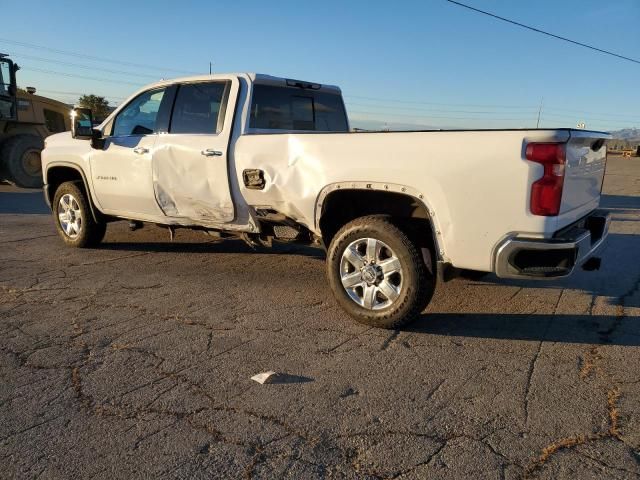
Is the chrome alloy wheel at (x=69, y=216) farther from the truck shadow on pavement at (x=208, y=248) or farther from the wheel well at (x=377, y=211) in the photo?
the wheel well at (x=377, y=211)

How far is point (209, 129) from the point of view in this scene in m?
5.21

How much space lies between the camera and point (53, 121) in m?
15.4

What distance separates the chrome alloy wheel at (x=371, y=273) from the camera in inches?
161

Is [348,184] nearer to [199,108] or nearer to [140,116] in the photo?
[199,108]

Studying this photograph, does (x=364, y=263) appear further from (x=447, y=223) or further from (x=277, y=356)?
(x=277, y=356)

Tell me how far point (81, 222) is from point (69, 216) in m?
0.28

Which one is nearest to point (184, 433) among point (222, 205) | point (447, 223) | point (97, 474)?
point (97, 474)

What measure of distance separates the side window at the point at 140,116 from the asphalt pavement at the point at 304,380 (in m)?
1.62

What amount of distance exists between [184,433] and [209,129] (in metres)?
3.27

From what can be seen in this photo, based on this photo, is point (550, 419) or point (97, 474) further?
point (550, 419)

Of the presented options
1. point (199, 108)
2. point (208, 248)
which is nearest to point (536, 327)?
point (199, 108)

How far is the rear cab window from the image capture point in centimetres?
532

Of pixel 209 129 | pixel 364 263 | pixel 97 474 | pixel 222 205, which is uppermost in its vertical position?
pixel 209 129

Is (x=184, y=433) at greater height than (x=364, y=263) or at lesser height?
lesser
